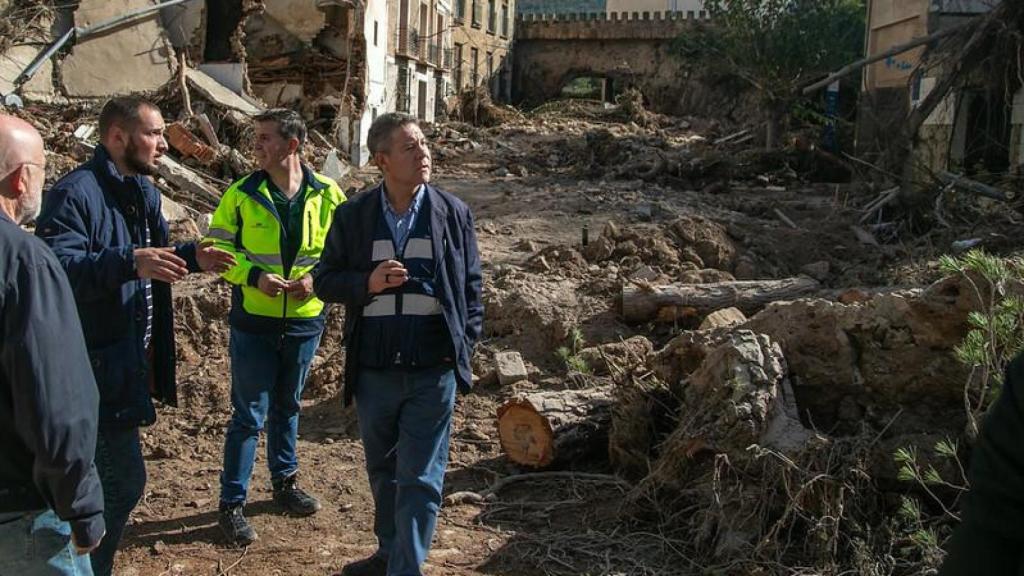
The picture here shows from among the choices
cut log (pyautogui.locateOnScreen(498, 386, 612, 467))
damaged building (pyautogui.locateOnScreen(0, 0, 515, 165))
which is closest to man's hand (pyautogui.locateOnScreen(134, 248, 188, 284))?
cut log (pyautogui.locateOnScreen(498, 386, 612, 467))

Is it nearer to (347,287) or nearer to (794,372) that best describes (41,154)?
(347,287)

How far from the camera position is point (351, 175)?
62.1ft

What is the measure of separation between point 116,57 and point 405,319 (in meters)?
16.6

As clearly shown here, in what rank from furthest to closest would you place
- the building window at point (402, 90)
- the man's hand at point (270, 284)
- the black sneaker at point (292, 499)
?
1. the building window at point (402, 90)
2. the black sneaker at point (292, 499)
3. the man's hand at point (270, 284)

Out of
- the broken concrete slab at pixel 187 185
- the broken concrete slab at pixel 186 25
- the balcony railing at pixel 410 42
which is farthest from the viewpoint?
the balcony railing at pixel 410 42

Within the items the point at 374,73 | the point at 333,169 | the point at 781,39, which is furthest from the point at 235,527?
the point at 781,39

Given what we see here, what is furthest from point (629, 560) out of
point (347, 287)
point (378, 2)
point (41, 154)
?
point (378, 2)

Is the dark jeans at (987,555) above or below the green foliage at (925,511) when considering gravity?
above

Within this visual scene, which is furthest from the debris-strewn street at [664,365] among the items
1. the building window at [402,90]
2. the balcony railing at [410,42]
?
the balcony railing at [410,42]

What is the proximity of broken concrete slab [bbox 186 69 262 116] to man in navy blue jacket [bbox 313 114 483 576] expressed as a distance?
13296 millimetres

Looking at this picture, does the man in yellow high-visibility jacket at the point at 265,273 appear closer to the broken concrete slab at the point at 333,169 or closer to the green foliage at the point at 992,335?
the green foliage at the point at 992,335

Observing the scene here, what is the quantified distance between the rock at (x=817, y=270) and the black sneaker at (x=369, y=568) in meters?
6.45

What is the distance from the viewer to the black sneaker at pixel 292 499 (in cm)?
486

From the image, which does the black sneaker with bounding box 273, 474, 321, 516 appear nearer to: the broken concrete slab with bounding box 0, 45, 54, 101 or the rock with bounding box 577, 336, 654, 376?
the rock with bounding box 577, 336, 654, 376
